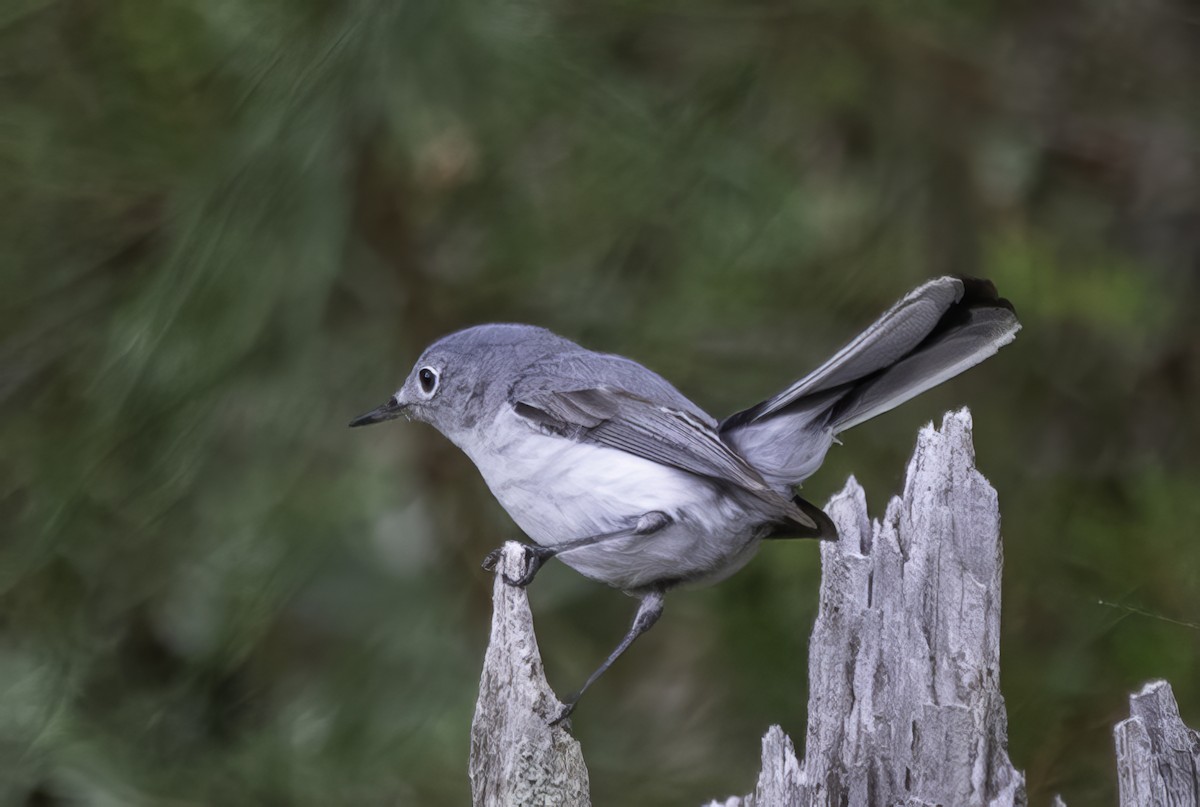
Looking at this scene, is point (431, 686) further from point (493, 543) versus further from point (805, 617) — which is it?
point (805, 617)

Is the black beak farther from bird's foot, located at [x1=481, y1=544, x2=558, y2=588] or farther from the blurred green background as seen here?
bird's foot, located at [x1=481, y1=544, x2=558, y2=588]

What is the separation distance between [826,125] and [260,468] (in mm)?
1567

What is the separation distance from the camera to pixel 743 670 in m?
2.85

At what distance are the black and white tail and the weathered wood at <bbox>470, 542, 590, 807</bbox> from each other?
0.53 m

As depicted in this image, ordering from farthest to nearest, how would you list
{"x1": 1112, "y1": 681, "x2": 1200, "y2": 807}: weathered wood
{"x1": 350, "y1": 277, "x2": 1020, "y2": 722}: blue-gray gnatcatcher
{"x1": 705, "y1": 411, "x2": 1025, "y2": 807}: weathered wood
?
{"x1": 350, "y1": 277, "x2": 1020, "y2": 722}: blue-gray gnatcatcher → {"x1": 705, "y1": 411, "x2": 1025, "y2": 807}: weathered wood → {"x1": 1112, "y1": 681, "x2": 1200, "y2": 807}: weathered wood

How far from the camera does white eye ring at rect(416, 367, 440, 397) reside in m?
2.17


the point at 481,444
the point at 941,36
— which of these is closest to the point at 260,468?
the point at 481,444

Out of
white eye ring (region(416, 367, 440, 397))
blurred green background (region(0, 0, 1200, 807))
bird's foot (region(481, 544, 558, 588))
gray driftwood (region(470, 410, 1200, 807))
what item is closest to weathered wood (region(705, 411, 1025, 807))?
gray driftwood (region(470, 410, 1200, 807))

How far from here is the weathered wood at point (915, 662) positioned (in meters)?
1.55

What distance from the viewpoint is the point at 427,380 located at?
219cm

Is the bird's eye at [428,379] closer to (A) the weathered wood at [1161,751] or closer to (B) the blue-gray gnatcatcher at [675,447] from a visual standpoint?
(B) the blue-gray gnatcatcher at [675,447]

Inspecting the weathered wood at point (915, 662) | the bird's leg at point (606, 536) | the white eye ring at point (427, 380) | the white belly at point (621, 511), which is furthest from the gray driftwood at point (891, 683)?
the white eye ring at point (427, 380)

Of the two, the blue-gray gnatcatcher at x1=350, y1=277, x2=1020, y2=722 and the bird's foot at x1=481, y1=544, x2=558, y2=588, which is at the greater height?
the blue-gray gnatcatcher at x1=350, y1=277, x2=1020, y2=722

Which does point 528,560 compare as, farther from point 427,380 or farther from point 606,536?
point 427,380
